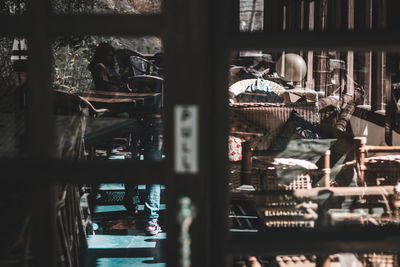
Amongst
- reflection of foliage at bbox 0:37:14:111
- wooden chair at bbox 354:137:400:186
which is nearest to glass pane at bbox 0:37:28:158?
reflection of foliage at bbox 0:37:14:111

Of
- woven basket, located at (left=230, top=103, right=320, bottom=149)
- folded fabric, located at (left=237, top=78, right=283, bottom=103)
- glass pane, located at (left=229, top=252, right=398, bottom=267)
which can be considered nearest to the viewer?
glass pane, located at (left=229, top=252, right=398, bottom=267)

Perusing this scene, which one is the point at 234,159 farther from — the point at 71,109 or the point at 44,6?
the point at 44,6

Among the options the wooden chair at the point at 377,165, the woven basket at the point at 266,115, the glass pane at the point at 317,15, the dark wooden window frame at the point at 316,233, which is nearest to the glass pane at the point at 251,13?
the glass pane at the point at 317,15

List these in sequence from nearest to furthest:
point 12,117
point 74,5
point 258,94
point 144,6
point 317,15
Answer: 1. point 12,117
2. point 258,94
3. point 74,5
4. point 144,6
5. point 317,15

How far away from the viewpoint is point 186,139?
1.37 metres

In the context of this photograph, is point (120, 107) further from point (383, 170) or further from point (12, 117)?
point (383, 170)

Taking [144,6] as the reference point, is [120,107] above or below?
below

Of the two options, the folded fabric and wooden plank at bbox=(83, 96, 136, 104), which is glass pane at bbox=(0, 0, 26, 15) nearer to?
wooden plank at bbox=(83, 96, 136, 104)

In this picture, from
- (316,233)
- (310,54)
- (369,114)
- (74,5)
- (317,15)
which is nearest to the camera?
(316,233)

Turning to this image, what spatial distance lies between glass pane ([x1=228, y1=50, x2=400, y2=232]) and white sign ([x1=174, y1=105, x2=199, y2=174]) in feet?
2.36

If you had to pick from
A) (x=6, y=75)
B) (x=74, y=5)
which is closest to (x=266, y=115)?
(x=6, y=75)

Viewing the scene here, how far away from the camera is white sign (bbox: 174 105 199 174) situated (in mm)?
1361

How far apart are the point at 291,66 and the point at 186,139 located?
4.99 metres

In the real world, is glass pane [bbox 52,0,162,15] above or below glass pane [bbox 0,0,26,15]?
above
